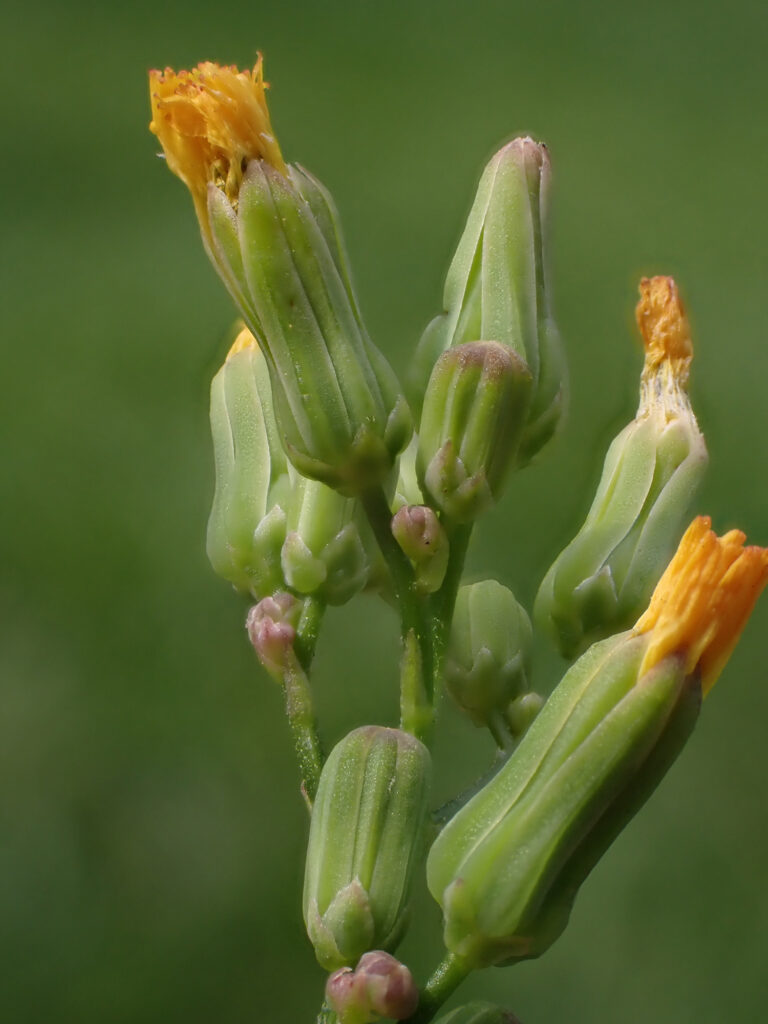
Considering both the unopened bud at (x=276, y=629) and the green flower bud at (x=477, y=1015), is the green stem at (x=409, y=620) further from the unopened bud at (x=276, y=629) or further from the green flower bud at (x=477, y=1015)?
the green flower bud at (x=477, y=1015)

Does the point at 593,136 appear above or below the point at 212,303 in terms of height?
above

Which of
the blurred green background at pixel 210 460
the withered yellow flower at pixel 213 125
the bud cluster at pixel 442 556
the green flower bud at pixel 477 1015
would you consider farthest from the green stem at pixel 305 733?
the blurred green background at pixel 210 460

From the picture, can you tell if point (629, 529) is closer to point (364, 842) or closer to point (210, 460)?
point (364, 842)

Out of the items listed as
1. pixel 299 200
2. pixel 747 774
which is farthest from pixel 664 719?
pixel 747 774

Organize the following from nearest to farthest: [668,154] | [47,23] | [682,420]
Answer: [682,420] < [668,154] < [47,23]

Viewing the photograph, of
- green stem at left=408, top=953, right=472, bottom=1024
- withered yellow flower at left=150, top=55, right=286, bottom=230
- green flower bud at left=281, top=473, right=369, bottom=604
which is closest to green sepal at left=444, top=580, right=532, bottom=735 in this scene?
green flower bud at left=281, top=473, right=369, bottom=604

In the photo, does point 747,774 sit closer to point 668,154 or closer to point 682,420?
point 682,420
